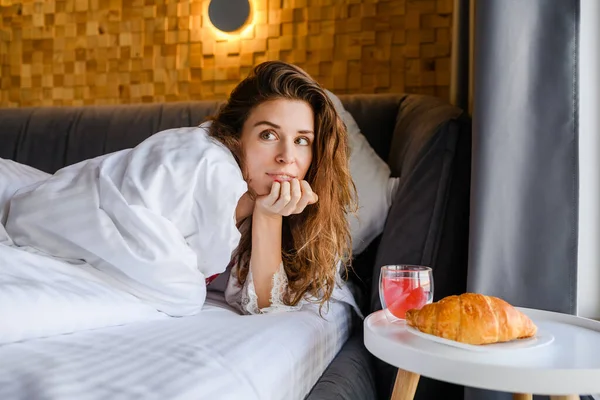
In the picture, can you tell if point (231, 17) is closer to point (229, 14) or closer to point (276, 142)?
point (229, 14)

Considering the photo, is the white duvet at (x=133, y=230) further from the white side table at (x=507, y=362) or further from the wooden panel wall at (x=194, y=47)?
the wooden panel wall at (x=194, y=47)

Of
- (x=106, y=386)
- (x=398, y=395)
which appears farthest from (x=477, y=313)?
(x=106, y=386)

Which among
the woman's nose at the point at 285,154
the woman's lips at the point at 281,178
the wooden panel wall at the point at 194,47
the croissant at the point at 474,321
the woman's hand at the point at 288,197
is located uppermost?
the wooden panel wall at the point at 194,47

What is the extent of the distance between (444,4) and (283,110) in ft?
4.41

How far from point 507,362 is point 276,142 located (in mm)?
790

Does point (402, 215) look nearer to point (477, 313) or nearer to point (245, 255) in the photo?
point (245, 255)

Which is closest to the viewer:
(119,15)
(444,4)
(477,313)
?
(477,313)

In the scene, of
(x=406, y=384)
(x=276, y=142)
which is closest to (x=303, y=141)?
(x=276, y=142)

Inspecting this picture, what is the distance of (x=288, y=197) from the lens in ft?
4.19

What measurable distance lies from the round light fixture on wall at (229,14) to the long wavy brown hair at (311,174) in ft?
4.18

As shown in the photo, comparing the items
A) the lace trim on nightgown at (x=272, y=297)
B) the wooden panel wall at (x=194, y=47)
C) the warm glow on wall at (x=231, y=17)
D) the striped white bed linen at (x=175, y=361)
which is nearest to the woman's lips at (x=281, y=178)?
the lace trim on nightgown at (x=272, y=297)

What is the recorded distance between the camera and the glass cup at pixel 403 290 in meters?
1.04

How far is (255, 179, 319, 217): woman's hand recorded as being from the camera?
1285mm

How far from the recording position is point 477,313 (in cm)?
84
